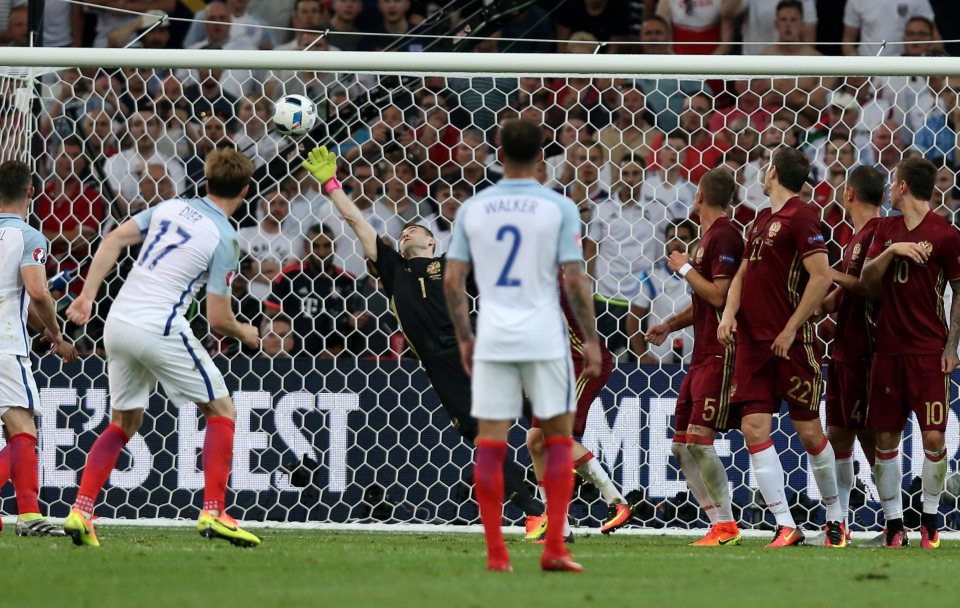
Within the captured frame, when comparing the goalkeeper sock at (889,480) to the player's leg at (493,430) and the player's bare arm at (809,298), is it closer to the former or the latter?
the player's bare arm at (809,298)

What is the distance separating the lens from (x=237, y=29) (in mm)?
13273

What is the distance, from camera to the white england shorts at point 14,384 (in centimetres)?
780

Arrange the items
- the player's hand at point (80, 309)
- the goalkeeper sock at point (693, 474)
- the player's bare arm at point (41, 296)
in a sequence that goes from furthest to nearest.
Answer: the goalkeeper sock at point (693, 474) → the player's bare arm at point (41, 296) → the player's hand at point (80, 309)

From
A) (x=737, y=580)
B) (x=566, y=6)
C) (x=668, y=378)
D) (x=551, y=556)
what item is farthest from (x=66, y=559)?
(x=566, y=6)

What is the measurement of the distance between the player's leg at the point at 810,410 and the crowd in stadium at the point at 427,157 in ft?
5.76

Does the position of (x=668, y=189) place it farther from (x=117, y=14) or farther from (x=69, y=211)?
(x=117, y=14)

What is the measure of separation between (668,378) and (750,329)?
4.98ft

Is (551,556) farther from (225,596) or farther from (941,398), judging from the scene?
(941,398)

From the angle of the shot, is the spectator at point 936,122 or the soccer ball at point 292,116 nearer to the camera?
the soccer ball at point 292,116

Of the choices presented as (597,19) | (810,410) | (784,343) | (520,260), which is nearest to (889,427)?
(810,410)

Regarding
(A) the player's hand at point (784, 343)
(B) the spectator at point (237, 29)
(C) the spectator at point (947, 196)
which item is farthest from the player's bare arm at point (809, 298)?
(B) the spectator at point (237, 29)

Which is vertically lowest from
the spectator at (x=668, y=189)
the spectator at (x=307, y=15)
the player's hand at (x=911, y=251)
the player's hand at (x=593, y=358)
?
the player's hand at (x=593, y=358)

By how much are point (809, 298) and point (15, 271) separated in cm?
435

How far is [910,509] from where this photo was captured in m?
9.54
